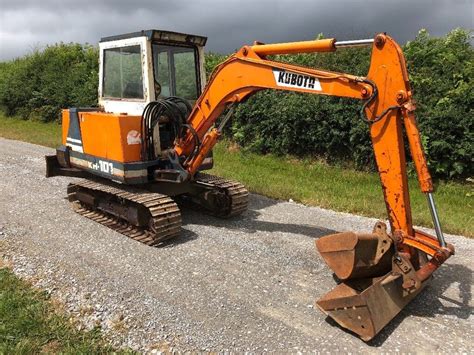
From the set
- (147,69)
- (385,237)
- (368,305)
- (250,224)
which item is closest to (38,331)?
(368,305)

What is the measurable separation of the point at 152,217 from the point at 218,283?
1532 mm

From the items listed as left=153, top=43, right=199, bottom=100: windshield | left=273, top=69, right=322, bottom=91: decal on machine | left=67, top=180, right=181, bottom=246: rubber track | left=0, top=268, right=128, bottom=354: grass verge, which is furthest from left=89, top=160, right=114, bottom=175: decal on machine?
left=273, top=69, right=322, bottom=91: decal on machine

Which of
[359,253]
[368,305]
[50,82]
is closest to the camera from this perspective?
[368,305]

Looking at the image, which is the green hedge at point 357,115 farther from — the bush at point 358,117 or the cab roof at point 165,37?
the cab roof at point 165,37

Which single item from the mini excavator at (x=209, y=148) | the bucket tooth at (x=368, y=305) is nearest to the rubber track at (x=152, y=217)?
the mini excavator at (x=209, y=148)

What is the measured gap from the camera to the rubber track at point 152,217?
603 cm

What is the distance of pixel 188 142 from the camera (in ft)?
21.5

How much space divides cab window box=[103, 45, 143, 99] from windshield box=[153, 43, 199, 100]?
0.87 ft

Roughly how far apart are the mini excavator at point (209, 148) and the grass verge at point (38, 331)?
1.82m

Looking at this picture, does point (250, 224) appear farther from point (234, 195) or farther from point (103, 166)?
point (103, 166)

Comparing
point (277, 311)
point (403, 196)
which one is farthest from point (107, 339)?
point (403, 196)

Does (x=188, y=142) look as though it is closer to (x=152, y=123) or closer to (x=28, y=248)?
(x=152, y=123)

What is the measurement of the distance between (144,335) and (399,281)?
240 centimetres

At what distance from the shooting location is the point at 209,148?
21.1ft
